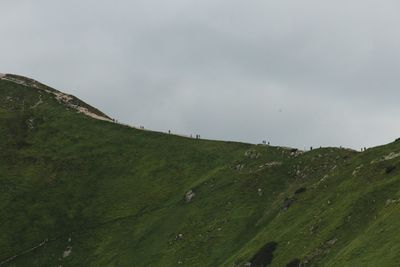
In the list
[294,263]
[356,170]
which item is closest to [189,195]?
[356,170]

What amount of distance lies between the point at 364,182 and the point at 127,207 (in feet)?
186

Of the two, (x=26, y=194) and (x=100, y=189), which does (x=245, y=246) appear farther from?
(x=26, y=194)

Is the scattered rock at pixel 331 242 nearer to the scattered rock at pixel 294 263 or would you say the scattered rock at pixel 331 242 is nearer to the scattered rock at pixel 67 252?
the scattered rock at pixel 294 263

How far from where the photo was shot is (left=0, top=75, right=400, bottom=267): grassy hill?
238 ft

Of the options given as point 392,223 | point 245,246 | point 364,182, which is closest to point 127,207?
point 245,246

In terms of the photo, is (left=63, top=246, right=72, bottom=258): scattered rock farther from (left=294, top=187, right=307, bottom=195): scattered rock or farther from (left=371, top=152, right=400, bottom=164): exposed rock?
(left=371, top=152, right=400, bottom=164): exposed rock

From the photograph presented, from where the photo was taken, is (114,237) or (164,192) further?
(164,192)

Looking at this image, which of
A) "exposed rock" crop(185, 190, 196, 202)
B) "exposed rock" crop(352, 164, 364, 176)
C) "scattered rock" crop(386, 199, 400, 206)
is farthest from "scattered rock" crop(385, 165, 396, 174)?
"exposed rock" crop(185, 190, 196, 202)

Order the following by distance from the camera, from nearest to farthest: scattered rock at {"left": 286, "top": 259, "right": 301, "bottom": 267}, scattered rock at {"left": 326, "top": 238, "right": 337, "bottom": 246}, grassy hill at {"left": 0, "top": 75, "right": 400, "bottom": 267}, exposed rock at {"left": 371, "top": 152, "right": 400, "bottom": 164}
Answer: scattered rock at {"left": 326, "top": 238, "right": 337, "bottom": 246}, scattered rock at {"left": 286, "top": 259, "right": 301, "bottom": 267}, grassy hill at {"left": 0, "top": 75, "right": 400, "bottom": 267}, exposed rock at {"left": 371, "top": 152, "right": 400, "bottom": 164}

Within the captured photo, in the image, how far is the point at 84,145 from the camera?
474 feet

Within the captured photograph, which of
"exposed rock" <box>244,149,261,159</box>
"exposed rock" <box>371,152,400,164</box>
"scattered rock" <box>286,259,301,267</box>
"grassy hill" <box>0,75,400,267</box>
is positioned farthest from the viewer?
"exposed rock" <box>244,149,261,159</box>

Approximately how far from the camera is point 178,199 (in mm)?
116438

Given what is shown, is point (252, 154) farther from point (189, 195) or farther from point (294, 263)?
point (294, 263)

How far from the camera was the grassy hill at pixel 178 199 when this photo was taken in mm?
72562
